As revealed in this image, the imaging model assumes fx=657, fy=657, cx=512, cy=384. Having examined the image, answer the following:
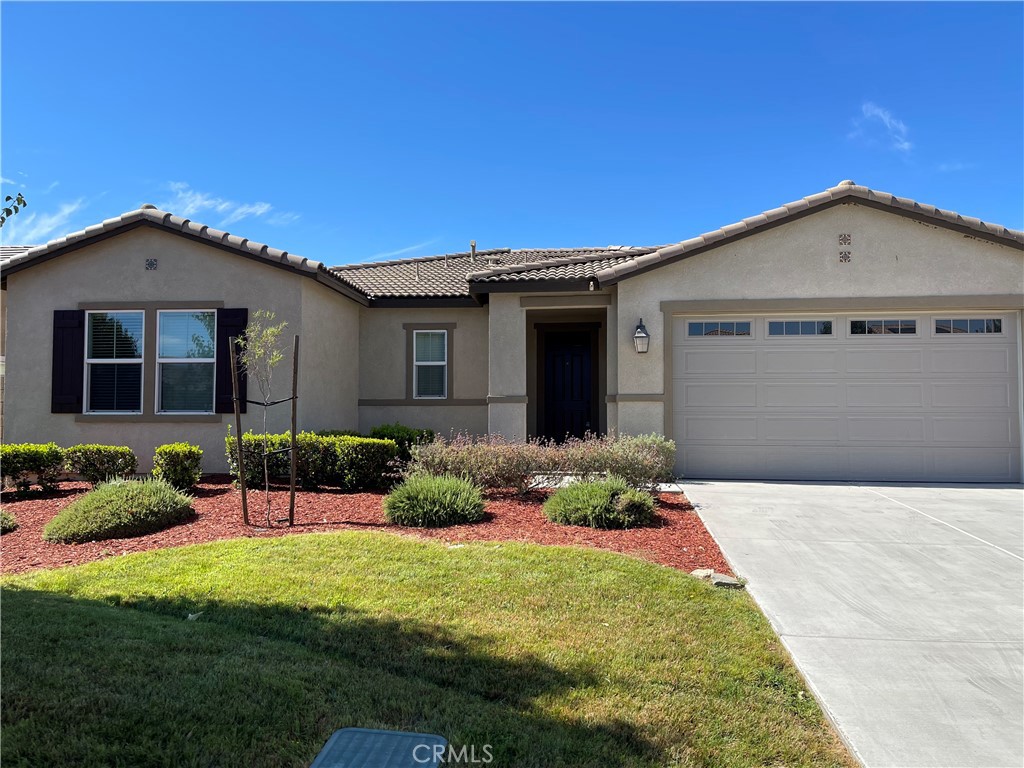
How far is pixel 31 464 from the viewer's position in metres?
9.78

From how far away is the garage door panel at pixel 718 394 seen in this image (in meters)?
11.3

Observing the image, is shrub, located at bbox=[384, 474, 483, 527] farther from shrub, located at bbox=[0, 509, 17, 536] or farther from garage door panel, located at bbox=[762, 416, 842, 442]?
garage door panel, located at bbox=[762, 416, 842, 442]

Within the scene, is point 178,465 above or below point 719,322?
below

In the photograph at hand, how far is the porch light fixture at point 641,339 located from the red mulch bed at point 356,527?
3009mm

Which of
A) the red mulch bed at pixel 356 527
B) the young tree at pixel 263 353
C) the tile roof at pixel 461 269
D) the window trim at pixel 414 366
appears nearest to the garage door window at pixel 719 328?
the tile roof at pixel 461 269

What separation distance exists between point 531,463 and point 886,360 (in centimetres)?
661

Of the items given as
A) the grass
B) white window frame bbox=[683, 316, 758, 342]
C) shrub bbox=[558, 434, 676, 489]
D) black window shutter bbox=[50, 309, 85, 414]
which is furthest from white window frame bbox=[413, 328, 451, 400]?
the grass

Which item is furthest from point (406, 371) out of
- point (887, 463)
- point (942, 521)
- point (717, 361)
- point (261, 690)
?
point (261, 690)

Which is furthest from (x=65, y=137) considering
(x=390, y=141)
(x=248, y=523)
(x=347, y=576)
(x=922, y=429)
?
(x=922, y=429)

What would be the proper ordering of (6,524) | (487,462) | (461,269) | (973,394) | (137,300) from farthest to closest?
(461,269)
(137,300)
(973,394)
(487,462)
(6,524)

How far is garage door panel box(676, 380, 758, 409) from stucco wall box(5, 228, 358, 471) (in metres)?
6.50

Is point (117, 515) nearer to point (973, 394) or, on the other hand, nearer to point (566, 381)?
point (566, 381)

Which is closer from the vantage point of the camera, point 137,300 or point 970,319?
point 970,319

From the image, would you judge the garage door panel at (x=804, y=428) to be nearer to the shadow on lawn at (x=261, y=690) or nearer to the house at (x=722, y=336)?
the house at (x=722, y=336)
